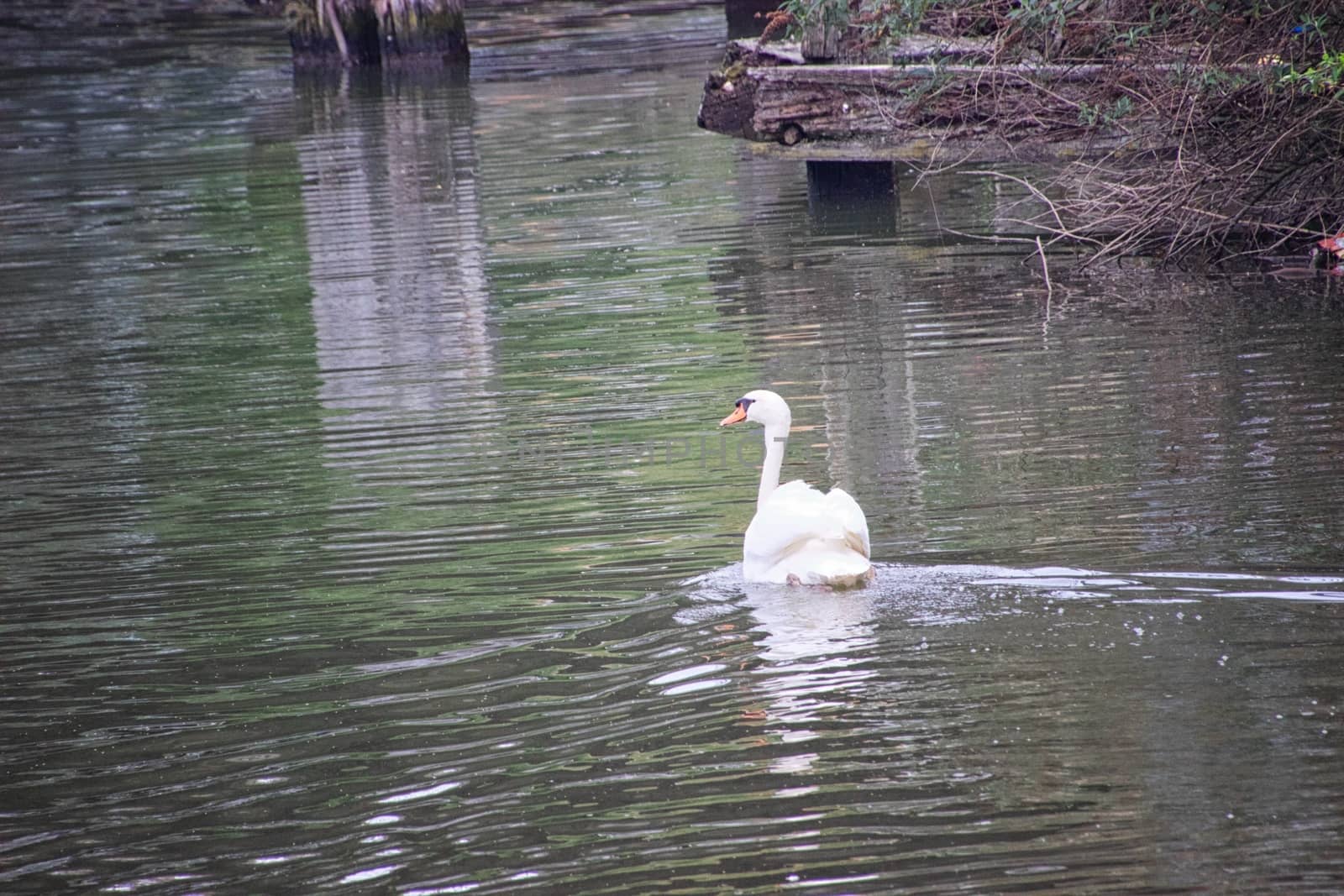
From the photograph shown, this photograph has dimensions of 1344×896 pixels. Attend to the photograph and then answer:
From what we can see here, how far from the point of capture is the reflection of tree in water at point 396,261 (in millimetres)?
11125

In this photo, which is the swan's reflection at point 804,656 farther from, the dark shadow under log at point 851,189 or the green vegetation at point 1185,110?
the dark shadow under log at point 851,189

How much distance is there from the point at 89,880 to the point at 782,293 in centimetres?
873

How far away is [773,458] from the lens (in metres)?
7.60

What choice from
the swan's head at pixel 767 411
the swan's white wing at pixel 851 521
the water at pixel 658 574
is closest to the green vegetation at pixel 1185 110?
the water at pixel 658 574

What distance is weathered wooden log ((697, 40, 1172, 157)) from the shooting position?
1292cm

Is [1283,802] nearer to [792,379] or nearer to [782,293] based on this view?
[792,379]

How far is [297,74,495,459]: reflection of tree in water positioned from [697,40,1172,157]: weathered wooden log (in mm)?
2788

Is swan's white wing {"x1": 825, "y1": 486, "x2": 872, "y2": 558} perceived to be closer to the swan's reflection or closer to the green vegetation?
the swan's reflection

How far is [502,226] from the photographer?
16.5m

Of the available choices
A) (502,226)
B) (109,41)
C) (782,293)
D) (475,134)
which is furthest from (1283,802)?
(109,41)

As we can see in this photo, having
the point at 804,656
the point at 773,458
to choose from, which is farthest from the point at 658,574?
the point at 804,656

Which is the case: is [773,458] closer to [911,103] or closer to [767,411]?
[767,411]

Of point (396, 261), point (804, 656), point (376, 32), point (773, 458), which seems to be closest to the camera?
point (804, 656)

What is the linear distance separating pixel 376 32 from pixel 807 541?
→ 29012 mm
